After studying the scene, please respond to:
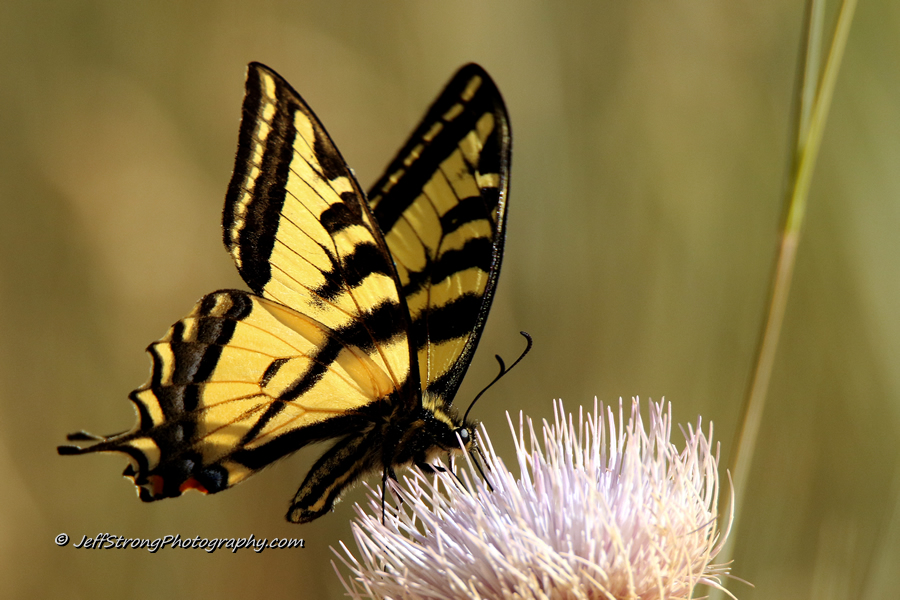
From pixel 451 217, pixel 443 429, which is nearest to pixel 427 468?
pixel 443 429

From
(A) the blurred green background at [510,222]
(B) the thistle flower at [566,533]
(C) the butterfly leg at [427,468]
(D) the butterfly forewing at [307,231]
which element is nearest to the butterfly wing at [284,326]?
(D) the butterfly forewing at [307,231]

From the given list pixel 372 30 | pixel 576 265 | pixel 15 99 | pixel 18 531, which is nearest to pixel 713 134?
pixel 576 265

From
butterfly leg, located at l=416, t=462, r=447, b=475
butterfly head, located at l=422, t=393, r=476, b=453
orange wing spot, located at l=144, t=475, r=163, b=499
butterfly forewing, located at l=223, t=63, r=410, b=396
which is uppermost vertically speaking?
butterfly forewing, located at l=223, t=63, r=410, b=396

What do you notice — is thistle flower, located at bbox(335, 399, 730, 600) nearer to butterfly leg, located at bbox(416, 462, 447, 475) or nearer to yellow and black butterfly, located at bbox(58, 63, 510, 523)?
butterfly leg, located at bbox(416, 462, 447, 475)

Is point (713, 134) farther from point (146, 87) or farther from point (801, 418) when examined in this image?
point (146, 87)

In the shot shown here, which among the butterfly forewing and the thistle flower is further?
the butterfly forewing

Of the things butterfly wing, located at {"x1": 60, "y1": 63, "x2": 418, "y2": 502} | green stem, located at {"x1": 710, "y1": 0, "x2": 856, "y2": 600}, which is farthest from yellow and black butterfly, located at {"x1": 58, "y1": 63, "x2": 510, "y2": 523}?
green stem, located at {"x1": 710, "y1": 0, "x2": 856, "y2": 600}
